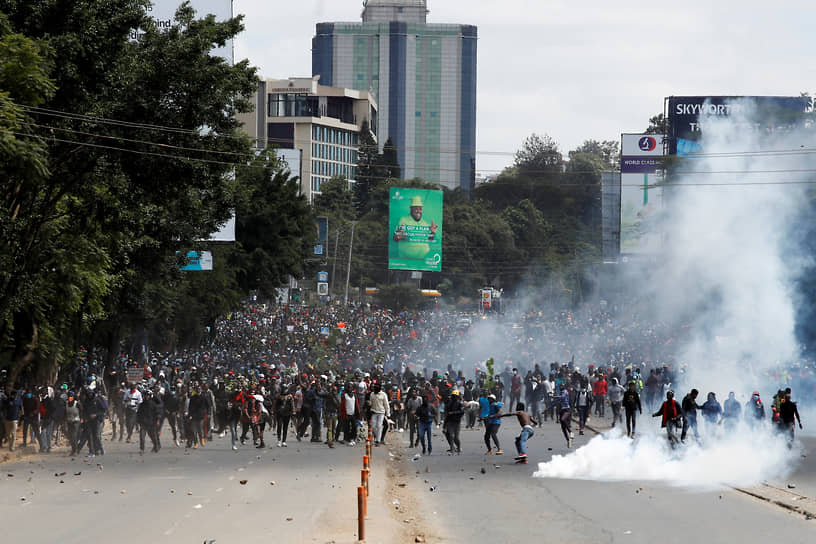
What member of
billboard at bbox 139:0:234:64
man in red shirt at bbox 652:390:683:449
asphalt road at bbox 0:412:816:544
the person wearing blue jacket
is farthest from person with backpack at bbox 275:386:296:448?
billboard at bbox 139:0:234:64

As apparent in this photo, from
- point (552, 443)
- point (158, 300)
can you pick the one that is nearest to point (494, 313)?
point (158, 300)

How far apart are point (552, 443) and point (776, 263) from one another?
2333cm

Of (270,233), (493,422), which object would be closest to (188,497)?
(493,422)

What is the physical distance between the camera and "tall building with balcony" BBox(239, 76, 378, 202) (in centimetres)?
15238

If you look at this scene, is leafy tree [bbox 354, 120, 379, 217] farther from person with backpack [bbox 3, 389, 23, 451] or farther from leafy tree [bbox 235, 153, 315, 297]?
person with backpack [bbox 3, 389, 23, 451]

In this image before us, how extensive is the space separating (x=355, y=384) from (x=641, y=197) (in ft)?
126

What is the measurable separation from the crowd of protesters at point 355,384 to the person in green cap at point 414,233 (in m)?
5.68

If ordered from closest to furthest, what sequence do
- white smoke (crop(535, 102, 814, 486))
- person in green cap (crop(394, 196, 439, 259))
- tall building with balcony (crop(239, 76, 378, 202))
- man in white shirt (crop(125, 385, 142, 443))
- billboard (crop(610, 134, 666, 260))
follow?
white smoke (crop(535, 102, 814, 486)) < man in white shirt (crop(125, 385, 142, 443)) < person in green cap (crop(394, 196, 439, 259)) < billboard (crop(610, 134, 666, 260)) < tall building with balcony (crop(239, 76, 378, 202))

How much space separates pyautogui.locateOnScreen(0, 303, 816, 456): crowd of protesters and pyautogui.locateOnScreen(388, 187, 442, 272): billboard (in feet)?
17.3

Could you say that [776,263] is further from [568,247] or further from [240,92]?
[568,247]

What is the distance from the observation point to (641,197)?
6397 cm

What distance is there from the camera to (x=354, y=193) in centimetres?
14425

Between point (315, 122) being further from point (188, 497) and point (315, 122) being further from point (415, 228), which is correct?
point (188, 497)

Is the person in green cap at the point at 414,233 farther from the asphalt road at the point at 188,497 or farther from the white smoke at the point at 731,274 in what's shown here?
the asphalt road at the point at 188,497
